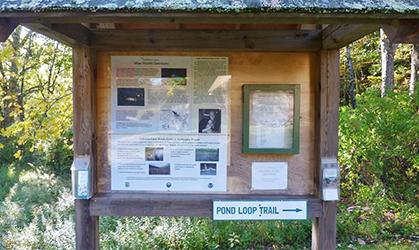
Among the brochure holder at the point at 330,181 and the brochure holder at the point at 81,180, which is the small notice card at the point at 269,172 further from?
the brochure holder at the point at 81,180

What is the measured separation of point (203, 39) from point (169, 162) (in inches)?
44.0

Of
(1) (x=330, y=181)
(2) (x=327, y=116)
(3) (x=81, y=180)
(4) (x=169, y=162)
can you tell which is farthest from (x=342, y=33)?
(3) (x=81, y=180)

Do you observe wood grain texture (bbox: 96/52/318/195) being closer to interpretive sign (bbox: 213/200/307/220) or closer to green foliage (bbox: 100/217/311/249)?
interpretive sign (bbox: 213/200/307/220)

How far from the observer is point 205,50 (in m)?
2.46

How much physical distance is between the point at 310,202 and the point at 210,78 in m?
1.40

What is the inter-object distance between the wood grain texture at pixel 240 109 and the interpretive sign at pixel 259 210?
0.41ft

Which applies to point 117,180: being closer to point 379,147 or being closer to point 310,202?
point 310,202

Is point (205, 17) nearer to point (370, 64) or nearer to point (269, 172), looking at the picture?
point (269, 172)

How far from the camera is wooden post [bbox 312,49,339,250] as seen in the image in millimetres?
2381

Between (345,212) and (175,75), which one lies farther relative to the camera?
(345,212)

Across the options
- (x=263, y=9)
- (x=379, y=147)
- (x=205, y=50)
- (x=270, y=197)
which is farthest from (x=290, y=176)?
(x=379, y=147)

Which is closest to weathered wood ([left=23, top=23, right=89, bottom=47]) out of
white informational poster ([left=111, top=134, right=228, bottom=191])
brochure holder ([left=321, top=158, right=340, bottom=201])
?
white informational poster ([left=111, top=134, right=228, bottom=191])

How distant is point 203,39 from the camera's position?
7.81 ft

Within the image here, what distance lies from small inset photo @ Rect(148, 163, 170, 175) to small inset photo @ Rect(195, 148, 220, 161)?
0.28m
